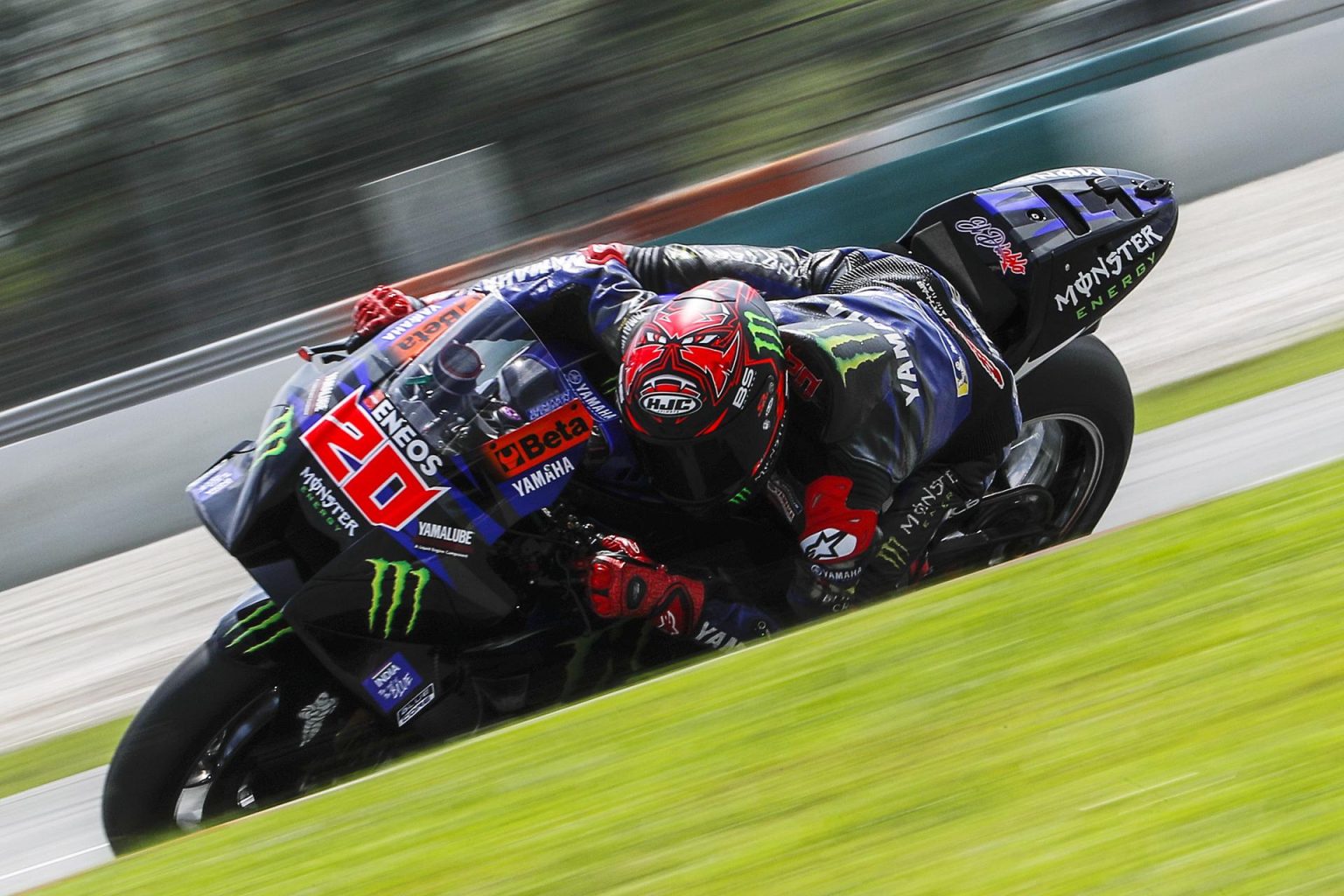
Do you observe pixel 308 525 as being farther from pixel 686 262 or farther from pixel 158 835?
pixel 686 262

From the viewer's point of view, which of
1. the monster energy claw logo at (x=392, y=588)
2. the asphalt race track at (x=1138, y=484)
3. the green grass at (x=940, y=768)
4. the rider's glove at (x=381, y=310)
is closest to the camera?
the green grass at (x=940, y=768)

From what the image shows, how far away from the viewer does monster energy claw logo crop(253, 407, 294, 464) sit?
3250mm

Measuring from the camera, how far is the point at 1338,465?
379 cm

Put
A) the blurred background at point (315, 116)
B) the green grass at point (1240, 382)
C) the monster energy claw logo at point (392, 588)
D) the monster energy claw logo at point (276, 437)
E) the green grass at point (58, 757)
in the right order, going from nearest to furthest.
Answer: the monster energy claw logo at point (392, 588) < the monster energy claw logo at point (276, 437) < the green grass at point (58, 757) < the green grass at point (1240, 382) < the blurred background at point (315, 116)

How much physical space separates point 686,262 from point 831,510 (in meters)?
1.04

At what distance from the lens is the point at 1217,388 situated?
17.4ft

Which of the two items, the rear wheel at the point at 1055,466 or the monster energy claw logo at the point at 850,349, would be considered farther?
the rear wheel at the point at 1055,466

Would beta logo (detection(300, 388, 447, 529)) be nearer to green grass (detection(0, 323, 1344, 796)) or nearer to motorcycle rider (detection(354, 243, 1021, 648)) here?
motorcycle rider (detection(354, 243, 1021, 648))

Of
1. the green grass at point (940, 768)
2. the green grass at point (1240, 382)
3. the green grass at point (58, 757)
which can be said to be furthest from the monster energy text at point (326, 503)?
the green grass at point (1240, 382)

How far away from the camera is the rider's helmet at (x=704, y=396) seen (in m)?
3.28

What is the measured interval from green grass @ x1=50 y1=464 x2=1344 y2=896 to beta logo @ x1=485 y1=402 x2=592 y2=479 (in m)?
0.57

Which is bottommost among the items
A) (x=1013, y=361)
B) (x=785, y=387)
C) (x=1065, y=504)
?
(x=1065, y=504)

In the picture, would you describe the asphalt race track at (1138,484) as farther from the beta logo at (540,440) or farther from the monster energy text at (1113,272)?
the beta logo at (540,440)

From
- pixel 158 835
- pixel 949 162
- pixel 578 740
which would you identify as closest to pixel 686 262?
pixel 578 740
